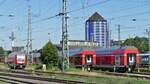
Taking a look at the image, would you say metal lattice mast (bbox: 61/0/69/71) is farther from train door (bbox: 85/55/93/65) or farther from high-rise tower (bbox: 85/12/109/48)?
high-rise tower (bbox: 85/12/109/48)

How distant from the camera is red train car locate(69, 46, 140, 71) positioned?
1866 inches

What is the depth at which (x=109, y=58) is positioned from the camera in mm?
49438

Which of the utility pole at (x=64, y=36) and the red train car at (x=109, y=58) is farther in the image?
the red train car at (x=109, y=58)

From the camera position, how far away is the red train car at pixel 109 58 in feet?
156

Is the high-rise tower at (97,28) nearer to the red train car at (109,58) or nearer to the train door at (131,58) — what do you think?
the red train car at (109,58)

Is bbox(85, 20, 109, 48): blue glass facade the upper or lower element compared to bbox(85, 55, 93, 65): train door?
upper

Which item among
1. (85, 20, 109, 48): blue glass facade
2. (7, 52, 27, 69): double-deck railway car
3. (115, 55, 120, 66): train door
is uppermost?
(85, 20, 109, 48): blue glass facade

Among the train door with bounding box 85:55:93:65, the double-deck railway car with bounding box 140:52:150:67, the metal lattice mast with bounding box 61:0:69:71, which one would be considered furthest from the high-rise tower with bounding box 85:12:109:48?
the metal lattice mast with bounding box 61:0:69:71

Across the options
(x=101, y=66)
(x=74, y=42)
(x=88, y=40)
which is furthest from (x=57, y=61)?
(x=74, y=42)

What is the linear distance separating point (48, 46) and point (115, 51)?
15519mm

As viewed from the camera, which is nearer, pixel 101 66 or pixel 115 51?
pixel 115 51

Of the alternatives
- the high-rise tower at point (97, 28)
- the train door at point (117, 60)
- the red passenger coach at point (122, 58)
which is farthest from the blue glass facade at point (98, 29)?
the train door at point (117, 60)

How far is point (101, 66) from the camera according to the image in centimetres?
5216

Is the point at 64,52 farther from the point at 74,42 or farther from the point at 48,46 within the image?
the point at 74,42
